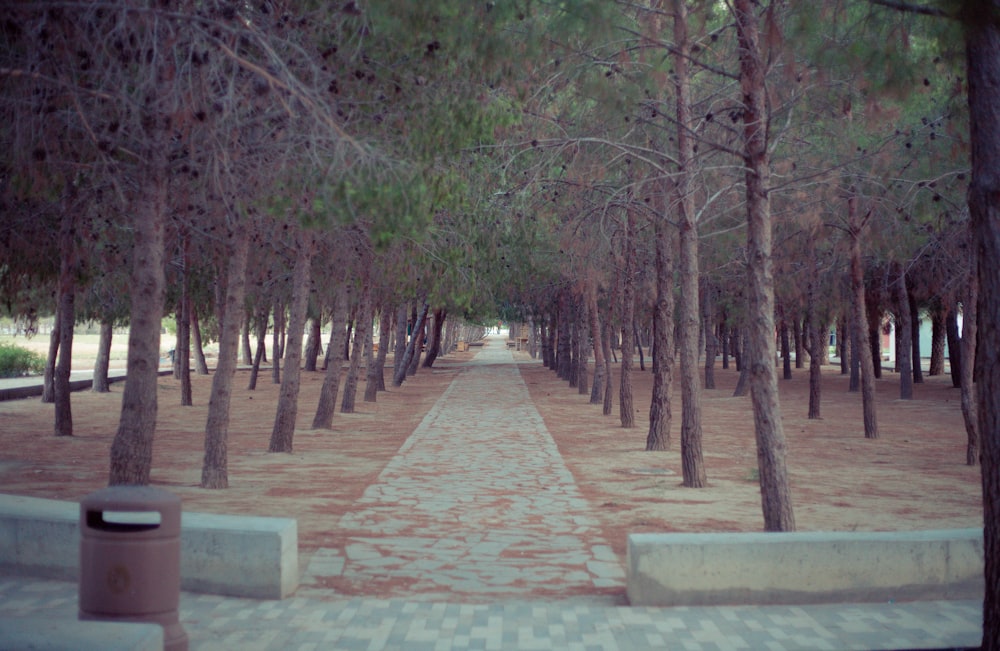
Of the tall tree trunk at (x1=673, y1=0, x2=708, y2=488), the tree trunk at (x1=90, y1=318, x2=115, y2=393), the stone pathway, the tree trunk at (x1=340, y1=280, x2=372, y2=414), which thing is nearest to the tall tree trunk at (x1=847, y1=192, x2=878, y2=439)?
the tall tree trunk at (x1=673, y1=0, x2=708, y2=488)

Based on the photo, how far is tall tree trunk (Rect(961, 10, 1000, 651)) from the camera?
517 cm

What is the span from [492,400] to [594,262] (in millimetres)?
9754

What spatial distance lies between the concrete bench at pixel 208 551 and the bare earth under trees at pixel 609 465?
1516mm

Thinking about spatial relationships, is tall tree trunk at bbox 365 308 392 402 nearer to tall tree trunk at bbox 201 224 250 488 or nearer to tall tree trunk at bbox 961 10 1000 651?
tall tree trunk at bbox 201 224 250 488

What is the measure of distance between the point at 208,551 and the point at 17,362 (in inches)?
1470

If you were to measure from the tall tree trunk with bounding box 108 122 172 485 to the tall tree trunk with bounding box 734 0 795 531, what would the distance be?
16.0 feet

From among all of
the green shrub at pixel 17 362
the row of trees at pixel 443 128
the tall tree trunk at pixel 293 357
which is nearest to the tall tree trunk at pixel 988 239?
the row of trees at pixel 443 128

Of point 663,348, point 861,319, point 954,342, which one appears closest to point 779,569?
point 663,348

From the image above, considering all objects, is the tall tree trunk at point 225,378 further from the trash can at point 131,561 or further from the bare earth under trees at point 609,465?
the trash can at point 131,561

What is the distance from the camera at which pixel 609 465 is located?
14.6 metres

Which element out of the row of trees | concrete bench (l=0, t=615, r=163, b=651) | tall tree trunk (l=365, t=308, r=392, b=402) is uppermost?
the row of trees

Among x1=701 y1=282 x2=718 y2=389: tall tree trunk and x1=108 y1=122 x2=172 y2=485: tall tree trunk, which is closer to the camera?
x1=108 y1=122 x2=172 y2=485: tall tree trunk

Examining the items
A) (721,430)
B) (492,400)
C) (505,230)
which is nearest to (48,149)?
(505,230)

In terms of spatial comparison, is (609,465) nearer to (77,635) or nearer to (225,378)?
(225,378)
